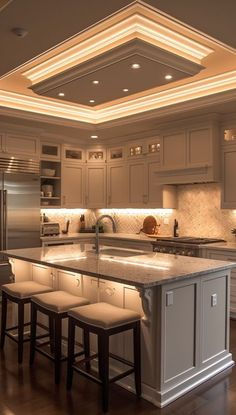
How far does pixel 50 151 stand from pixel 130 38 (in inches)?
142

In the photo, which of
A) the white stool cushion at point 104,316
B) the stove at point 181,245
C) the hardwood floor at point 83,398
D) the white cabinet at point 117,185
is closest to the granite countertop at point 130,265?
the white stool cushion at point 104,316

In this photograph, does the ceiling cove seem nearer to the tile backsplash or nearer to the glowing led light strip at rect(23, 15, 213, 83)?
the glowing led light strip at rect(23, 15, 213, 83)

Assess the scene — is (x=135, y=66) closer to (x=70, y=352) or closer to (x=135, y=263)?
(x=135, y=263)

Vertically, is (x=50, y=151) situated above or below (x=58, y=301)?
above

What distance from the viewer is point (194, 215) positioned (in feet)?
19.2

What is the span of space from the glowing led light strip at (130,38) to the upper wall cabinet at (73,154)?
264 centimetres

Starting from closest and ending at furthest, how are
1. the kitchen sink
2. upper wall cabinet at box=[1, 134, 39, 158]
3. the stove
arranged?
1. the kitchen sink
2. the stove
3. upper wall cabinet at box=[1, 134, 39, 158]

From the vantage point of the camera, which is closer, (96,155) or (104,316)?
(104,316)

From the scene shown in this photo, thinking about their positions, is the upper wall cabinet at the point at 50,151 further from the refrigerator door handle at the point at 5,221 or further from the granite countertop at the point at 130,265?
the granite countertop at the point at 130,265

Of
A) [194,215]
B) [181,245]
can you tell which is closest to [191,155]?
[194,215]

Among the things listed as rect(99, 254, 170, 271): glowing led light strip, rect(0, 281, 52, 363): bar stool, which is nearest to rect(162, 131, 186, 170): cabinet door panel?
rect(99, 254, 170, 271): glowing led light strip

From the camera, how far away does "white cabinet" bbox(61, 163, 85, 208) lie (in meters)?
6.78

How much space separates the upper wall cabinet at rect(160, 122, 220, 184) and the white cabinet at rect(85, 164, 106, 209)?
64.4 inches

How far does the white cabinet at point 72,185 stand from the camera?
6.78 m
